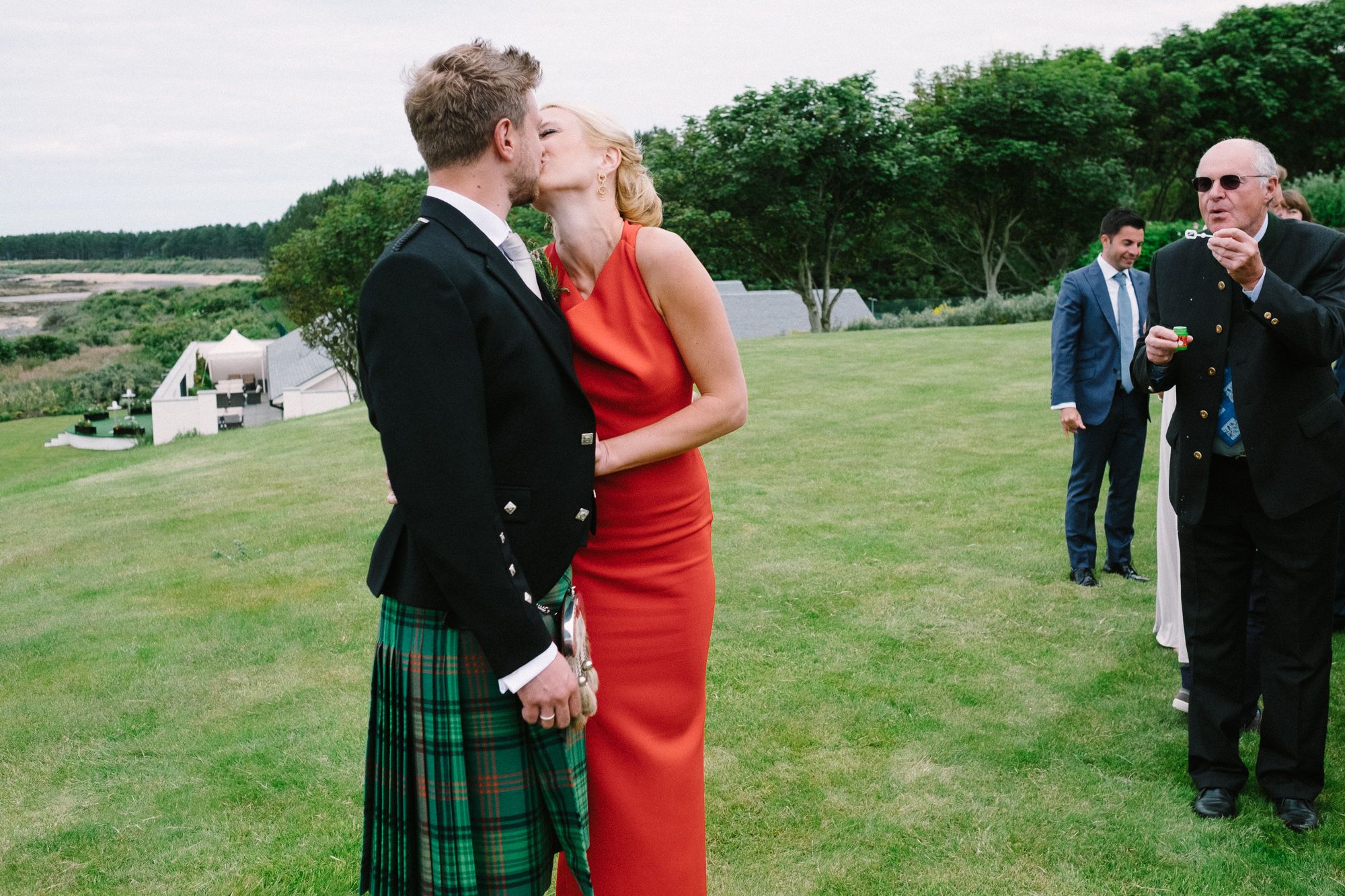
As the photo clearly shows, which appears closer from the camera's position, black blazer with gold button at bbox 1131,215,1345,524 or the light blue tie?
black blazer with gold button at bbox 1131,215,1345,524

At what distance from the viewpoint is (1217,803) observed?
3.95 m

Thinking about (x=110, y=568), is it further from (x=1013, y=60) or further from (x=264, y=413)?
(x=264, y=413)

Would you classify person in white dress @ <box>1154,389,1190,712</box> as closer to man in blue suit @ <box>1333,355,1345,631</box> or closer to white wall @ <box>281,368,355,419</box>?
man in blue suit @ <box>1333,355,1345,631</box>

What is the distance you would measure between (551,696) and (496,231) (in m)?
1.00

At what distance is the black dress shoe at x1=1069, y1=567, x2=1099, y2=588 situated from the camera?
696 cm

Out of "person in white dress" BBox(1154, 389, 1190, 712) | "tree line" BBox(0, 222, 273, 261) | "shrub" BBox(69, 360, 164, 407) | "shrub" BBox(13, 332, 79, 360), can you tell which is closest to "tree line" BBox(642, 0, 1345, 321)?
"person in white dress" BBox(1154, 389, 1190, 712)

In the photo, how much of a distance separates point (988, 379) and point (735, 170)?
19571 mm

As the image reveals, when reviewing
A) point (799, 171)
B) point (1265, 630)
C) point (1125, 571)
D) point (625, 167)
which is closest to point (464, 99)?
point (625, 167)

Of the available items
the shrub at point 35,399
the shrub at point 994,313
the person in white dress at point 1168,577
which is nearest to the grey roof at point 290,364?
the shrub at point 35,399

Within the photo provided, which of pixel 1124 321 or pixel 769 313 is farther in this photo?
pixel 769 313

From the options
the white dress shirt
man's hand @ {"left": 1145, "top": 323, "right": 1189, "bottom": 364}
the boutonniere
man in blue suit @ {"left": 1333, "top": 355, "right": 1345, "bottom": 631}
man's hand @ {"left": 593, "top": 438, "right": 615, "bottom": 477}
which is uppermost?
the white dress shirt

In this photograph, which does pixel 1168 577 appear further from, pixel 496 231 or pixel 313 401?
pixel 313 401

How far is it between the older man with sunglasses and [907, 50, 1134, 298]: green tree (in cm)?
3310

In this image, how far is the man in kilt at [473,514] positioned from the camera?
1.98 m
